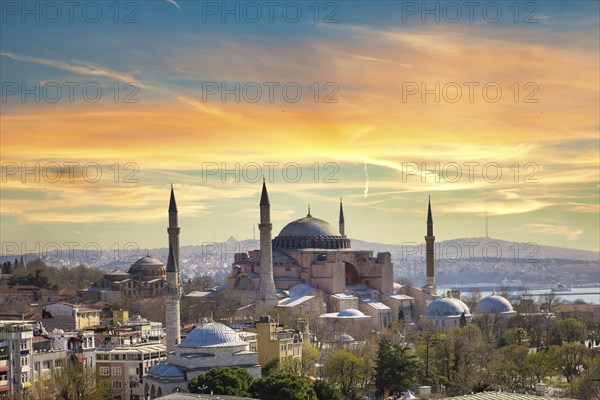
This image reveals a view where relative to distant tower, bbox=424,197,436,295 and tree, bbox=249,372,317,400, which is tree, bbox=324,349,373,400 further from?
distant tower, bbox=424,197,436,295

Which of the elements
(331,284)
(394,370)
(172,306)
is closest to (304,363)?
(394,370)

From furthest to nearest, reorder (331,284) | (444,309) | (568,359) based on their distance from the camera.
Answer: (331,284)
(444,309)
(568,359)

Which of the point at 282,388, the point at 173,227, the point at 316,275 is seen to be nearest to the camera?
the point at 282,388

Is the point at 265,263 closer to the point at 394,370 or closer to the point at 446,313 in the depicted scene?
the point at 446,313

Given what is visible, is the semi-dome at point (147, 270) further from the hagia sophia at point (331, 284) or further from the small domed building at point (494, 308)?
the small domed building at point (494, 308)

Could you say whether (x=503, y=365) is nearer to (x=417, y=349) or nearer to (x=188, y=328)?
(x=417, y=349)

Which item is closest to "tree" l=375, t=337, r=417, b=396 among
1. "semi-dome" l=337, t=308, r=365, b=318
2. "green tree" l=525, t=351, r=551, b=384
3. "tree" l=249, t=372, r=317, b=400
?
"green tree" l=525, t=351, r=551, b=384
